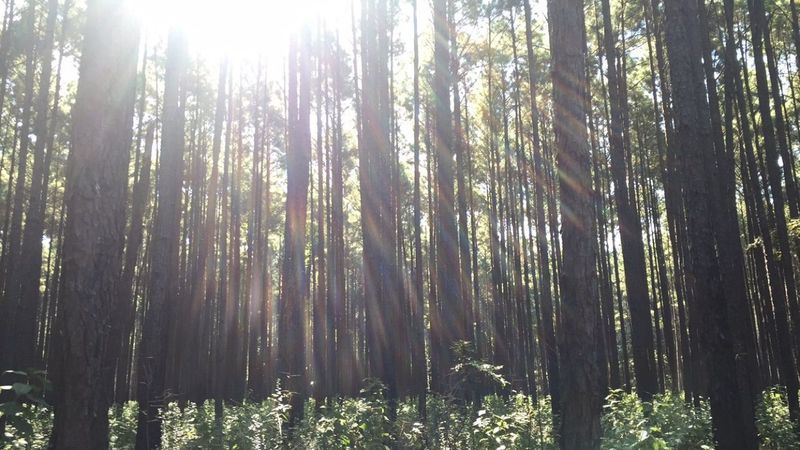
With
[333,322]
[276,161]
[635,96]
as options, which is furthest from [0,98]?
[635,96]

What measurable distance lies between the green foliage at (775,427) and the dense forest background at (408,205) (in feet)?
0.28

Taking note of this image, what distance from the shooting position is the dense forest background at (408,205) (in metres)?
3.75

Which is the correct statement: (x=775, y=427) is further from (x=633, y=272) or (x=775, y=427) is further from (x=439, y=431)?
(x=439, y=431)

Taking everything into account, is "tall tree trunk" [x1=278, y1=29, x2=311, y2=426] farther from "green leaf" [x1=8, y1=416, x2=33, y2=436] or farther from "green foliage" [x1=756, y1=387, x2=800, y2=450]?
"green foliage" [x1=756, y1=387, x2=800, y2=450]

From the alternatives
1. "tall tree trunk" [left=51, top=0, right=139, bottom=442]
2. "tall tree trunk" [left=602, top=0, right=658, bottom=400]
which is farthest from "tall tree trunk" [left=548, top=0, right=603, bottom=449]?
"tall tree trunk" [left=602, top=0, right=658, bottom=400]

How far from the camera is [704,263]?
643 cm

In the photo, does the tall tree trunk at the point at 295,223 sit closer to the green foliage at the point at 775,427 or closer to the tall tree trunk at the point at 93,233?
the tall tree trunk at the point at 93,233

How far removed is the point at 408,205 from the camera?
24.6 m

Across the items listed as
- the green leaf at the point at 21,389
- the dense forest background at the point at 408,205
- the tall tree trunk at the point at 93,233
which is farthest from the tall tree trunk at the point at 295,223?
the green leaf at the point at 21,389

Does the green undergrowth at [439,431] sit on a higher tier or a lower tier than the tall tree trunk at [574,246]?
lower

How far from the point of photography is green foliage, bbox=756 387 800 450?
9.95 meters

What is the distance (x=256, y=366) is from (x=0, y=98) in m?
10.3

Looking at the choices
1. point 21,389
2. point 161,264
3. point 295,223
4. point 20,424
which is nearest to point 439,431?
point 295,223

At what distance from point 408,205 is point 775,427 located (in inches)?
644
